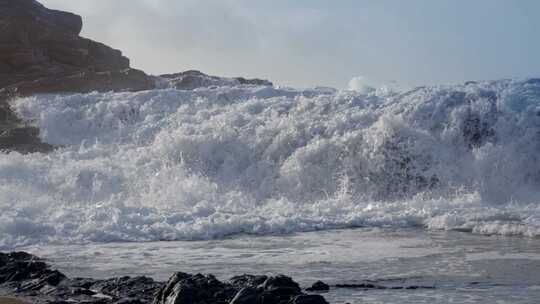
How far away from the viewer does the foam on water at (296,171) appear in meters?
13.6

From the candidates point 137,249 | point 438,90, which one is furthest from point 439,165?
point 137,249

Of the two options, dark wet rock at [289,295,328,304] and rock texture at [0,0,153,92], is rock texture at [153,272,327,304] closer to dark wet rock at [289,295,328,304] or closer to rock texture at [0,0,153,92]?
dark wet rock at [289,295,328,304]

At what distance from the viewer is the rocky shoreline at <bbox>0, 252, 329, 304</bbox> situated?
20.6ft

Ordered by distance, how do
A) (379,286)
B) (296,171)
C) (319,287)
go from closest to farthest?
(319,287) < (379,286) < (296,171)

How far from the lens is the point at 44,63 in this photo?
3725 cm

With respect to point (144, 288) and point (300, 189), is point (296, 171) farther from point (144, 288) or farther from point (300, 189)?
point (144, 288)

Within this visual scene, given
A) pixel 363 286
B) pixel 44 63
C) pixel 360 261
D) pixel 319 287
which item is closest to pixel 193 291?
pixel 319 287

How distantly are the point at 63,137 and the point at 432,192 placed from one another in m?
13.3

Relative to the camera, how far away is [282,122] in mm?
20250

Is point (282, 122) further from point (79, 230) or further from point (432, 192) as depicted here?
point (79, 230)

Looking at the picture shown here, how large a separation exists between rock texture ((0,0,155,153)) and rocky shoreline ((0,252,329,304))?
16.7 meters

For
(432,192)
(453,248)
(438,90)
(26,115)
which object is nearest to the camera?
(453,248)

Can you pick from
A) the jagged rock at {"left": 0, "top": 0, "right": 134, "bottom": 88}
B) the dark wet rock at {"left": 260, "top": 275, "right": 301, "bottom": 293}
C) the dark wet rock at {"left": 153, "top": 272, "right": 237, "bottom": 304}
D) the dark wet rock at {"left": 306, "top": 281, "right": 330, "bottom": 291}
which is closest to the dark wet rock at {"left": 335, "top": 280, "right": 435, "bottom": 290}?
the dark wet rock at {"left": 306, "top": 281, "right": 330, "bottom": 291}

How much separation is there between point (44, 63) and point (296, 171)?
22.4m
